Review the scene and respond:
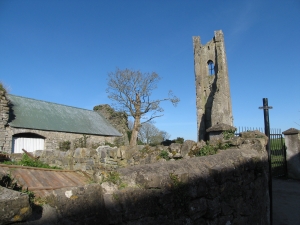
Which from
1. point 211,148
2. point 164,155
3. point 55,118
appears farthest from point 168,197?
point 55,118

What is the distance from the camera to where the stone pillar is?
10.9 metres

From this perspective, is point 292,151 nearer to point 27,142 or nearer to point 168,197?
point 168,197

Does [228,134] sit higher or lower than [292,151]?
higher

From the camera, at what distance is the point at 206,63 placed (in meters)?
24.6

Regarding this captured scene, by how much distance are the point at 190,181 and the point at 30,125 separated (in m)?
18.2

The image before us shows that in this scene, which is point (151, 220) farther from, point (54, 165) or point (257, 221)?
point (54, 165)

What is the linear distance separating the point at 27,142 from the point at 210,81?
17.3m

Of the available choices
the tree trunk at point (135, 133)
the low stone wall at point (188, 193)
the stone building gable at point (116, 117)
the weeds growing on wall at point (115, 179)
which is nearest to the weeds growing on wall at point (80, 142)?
the tree trunk at point (135, 133)

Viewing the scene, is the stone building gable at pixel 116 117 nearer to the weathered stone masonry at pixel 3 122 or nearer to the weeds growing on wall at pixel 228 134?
the weathered stone masonry at pixel 3 122

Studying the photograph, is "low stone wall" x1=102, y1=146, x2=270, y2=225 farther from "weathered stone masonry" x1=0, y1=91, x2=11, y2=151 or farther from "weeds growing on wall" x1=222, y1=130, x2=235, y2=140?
"weathered stone masonry" x1=0, y1=91, x2=11, y2=151

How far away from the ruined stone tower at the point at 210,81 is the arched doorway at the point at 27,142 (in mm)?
13825

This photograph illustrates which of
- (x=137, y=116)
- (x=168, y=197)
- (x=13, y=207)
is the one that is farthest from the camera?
(x=137, y=116)

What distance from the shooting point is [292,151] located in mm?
11062

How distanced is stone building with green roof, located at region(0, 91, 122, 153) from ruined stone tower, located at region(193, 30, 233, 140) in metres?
8.90
